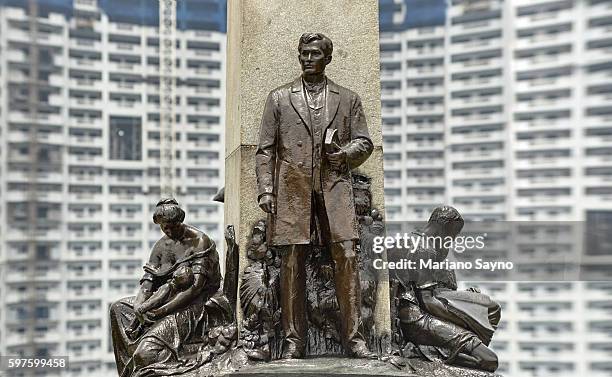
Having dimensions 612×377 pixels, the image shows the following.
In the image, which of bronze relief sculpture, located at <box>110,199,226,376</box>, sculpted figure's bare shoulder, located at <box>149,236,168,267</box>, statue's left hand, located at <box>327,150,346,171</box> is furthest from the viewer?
sculpted figure's bare shoulder, located at <box>149,236,168,267</box>

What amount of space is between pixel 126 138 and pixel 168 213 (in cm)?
350

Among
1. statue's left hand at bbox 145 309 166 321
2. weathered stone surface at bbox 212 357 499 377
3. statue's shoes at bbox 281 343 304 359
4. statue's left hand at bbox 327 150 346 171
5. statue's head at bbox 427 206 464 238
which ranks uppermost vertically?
statue's left hand at bbox 327 150 346 171

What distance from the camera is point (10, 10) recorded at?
33.0 ft

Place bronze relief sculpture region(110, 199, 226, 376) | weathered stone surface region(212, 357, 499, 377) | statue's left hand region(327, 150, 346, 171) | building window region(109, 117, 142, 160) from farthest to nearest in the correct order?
1. building window region(109, 117, 142, 160)
2. bronze relief sculpture region(110, 199, 226, 376)
3. statue's left hand region(327, 150, 346, 171)
4. weathered stone surface region(212, 357, 499, 377)

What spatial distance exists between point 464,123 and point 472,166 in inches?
16.8

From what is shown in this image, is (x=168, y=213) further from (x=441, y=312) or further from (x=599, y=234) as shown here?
(x=599, y=234)

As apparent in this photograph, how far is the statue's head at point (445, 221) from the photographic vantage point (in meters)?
7.02

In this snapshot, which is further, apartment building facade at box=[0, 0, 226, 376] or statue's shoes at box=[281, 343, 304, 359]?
apartment building facade at box=[0, 0, 226, 376]

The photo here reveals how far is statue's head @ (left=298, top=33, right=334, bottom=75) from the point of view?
621 centimetres

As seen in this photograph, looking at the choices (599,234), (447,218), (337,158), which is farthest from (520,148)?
(337,158)

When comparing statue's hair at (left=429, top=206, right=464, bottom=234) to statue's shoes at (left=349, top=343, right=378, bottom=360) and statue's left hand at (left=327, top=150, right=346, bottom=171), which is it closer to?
statue's left hand at (left=327, top=150, right=346, bottom=171)

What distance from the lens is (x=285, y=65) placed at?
264 inches

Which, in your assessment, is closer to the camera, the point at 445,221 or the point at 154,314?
the point at 154,314

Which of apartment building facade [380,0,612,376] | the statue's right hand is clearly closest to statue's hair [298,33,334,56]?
the statue's right hand
